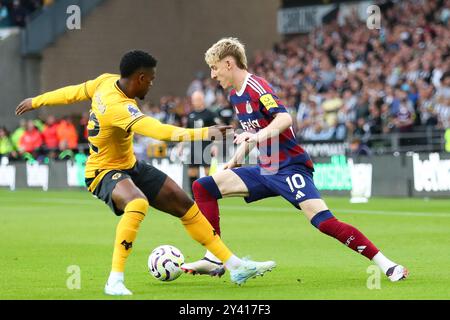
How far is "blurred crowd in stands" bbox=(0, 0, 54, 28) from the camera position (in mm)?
38031

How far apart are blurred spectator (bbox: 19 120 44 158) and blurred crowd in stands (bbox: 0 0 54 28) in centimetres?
582

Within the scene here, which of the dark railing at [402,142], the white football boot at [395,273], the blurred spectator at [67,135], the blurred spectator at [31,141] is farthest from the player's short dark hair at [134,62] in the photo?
the blurred spectator at [31,141]

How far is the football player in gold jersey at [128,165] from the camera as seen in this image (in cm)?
881

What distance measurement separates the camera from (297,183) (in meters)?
9.79

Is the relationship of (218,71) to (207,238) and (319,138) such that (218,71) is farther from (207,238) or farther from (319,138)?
(319,138)

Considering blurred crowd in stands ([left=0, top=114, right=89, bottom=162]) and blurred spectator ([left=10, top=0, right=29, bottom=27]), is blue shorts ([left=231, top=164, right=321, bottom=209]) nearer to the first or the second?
blurred crowd in stands ([left=0, top=114, right=89, bottom=162])

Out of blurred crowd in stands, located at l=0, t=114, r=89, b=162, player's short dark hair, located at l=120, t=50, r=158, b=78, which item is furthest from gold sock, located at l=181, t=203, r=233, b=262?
blurred crowd in stands, located at l=0, t=114, r=89, b=162

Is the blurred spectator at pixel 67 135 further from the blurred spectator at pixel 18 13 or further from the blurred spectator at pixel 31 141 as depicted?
→ the blurred spectator at pixel 18 13
